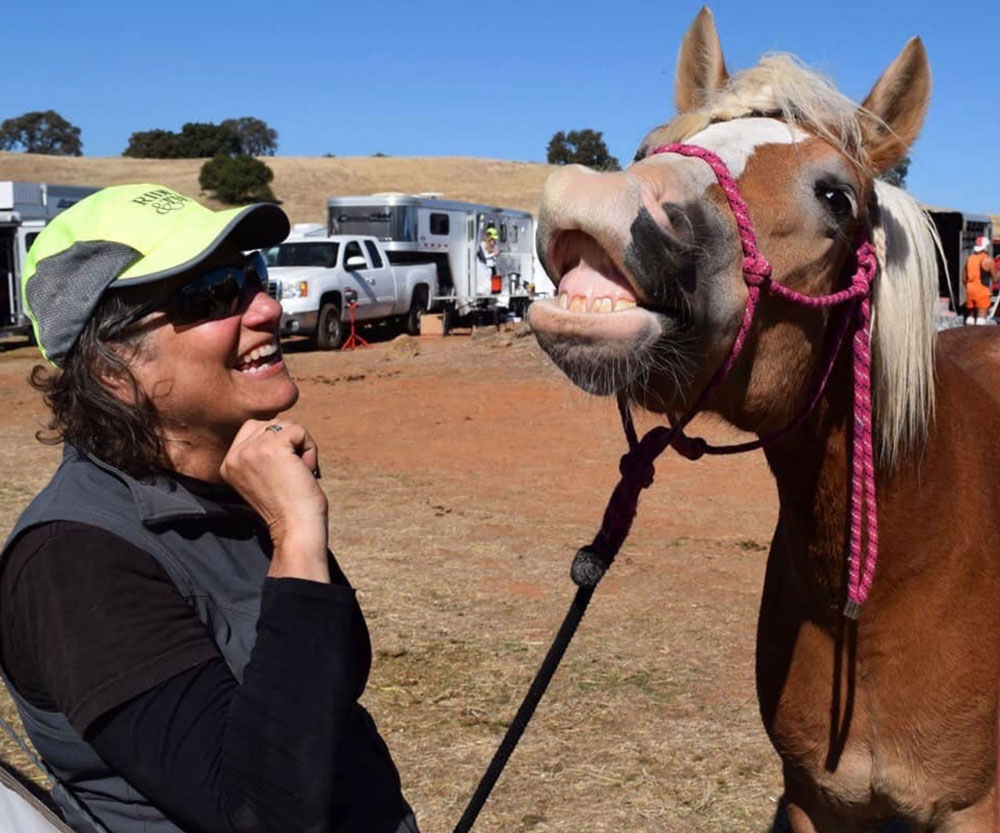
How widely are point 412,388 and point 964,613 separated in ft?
37.5

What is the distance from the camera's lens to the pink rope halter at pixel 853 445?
191 cm

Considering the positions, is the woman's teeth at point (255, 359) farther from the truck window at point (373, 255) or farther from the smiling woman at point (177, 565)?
the truck window at point (373, 255)

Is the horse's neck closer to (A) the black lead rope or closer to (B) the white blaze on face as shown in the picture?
(A) the black lead rope

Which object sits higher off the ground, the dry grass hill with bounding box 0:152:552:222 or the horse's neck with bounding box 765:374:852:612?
the dry grass hill with bounding box 0:152:552:222

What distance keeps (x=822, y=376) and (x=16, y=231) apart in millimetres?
18446

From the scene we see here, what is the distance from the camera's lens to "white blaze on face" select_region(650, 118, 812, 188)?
1.84 meters

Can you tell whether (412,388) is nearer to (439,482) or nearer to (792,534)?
(439,482)

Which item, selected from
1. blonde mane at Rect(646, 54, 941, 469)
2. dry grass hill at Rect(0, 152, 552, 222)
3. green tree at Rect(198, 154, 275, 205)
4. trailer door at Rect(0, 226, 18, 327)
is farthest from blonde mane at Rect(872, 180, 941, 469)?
green tree at Rect(198, 154, 275, 205)

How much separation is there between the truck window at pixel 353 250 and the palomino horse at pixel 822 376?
17.4 m

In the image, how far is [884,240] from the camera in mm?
2105

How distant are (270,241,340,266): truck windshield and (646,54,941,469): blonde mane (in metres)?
17.2

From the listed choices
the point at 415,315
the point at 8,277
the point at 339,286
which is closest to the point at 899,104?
the point at 339,286

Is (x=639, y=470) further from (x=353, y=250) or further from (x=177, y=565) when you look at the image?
(x=353, y=250)

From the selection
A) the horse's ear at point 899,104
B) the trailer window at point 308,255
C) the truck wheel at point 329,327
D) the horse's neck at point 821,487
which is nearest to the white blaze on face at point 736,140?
the horse's ear at point 899,104
